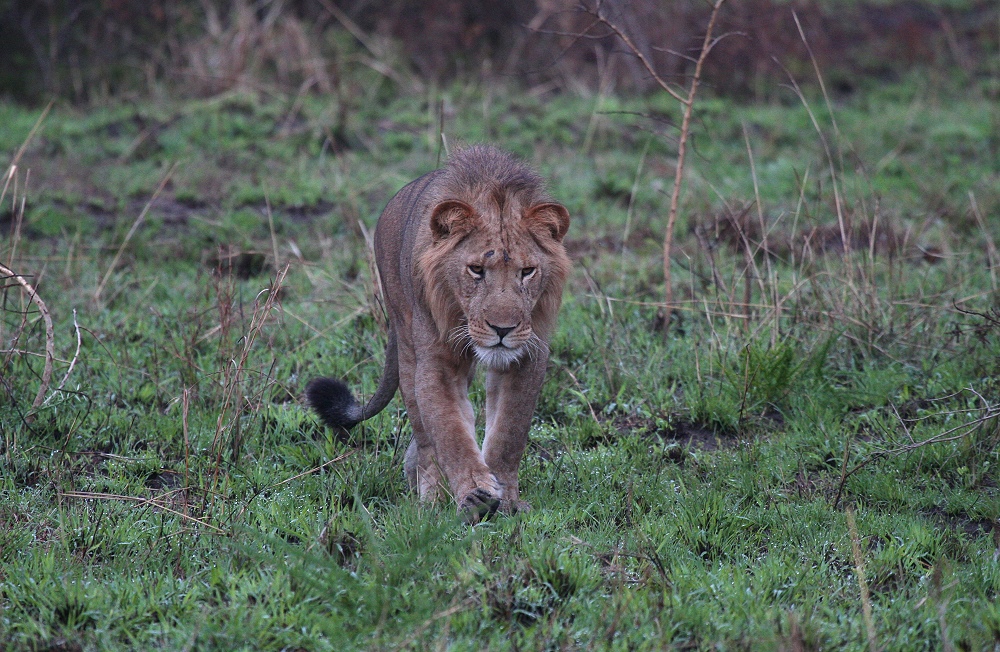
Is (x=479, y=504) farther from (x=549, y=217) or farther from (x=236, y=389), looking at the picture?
(x=236, y=389)

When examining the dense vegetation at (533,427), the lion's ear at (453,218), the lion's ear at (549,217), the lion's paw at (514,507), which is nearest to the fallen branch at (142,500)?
the dense vegetation at (533,427)

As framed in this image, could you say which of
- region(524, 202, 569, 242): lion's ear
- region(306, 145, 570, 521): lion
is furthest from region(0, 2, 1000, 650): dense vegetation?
region(524, 202, 569, 242): lion's ear

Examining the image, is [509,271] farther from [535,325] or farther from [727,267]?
[727,267]

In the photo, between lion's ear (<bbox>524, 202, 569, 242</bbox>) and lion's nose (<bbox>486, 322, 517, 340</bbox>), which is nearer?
lion's nose (<bbox>486, 322, 517, 340</bbox>)

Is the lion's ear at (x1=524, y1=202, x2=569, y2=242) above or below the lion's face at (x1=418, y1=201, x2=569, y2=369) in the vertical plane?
above

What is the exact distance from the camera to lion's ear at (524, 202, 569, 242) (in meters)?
4.27

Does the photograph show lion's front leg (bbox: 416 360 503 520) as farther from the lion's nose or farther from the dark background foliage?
the dark background foliage

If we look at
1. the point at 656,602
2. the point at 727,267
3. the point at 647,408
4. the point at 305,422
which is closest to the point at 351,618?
the point at 656,602

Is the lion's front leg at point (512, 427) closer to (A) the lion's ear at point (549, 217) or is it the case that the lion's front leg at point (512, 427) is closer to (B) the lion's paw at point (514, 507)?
(B) the lion's paw at point (514, 507)

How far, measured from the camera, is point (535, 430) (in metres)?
5.19

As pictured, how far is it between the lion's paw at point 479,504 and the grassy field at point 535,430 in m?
0.06

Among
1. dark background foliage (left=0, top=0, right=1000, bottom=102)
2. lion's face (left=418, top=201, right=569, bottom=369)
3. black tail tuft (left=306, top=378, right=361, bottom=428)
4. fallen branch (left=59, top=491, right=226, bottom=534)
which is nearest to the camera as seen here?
fallen branch (left=59, top=491, right=226, bottom=534)

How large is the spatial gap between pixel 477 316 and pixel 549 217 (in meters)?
0.56

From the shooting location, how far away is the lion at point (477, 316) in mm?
4117
